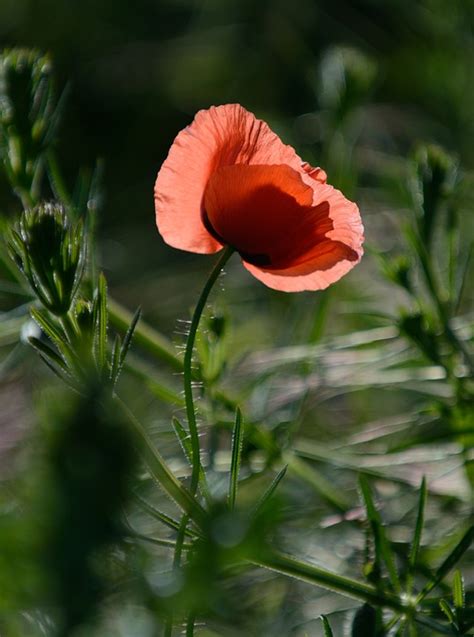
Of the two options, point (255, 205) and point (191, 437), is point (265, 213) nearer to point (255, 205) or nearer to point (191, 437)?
point (255, 205)

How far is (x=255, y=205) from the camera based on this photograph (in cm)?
52

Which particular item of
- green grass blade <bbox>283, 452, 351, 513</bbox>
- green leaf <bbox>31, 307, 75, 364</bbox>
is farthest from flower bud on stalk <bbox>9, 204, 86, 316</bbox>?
green grass blade <bbox>283, 452, 351, 513</bbox>

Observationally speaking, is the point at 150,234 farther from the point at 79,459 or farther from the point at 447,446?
the point at 79,459

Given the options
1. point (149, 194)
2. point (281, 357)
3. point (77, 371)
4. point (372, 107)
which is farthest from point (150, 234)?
point (77, 371)

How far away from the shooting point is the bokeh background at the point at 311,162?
0.74 m

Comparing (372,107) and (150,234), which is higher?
(372,107)

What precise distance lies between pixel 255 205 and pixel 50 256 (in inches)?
4.3

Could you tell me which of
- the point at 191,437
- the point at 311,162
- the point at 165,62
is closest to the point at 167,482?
the point at 191,437

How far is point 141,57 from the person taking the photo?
6.23ft

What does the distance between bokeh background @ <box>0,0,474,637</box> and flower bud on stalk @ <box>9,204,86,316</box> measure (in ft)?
0.20

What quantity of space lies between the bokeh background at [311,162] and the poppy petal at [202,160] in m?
0.10

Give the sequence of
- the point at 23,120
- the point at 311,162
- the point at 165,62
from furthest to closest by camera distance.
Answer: the point at 165,62 < the point at 311,162 < the point at 23,120

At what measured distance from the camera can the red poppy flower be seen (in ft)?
1.70

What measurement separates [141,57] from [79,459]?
67.0 inches
